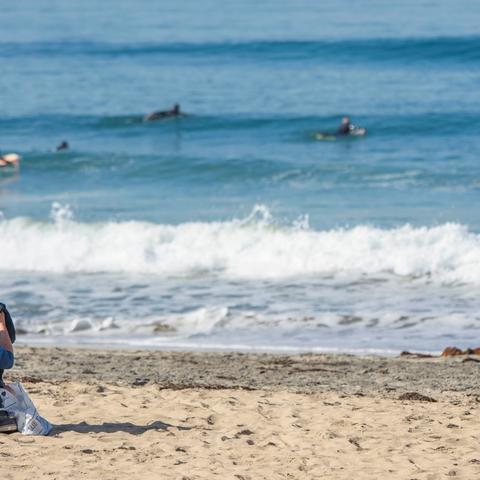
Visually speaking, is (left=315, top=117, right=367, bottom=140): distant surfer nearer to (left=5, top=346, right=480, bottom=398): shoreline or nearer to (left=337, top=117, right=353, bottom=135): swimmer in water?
(left=337, top=117, right=353, bottom=135): swimmer in water

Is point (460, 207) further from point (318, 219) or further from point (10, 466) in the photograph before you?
point (10, 466)

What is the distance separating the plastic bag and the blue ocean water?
594 centimetres

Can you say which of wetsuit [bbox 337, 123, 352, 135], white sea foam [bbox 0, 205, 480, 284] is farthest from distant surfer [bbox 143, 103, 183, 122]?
white sea foam [bbox 0, 205, 480, 284]

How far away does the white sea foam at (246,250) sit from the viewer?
65.1ft

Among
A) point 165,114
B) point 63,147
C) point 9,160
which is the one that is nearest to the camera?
point 9,160

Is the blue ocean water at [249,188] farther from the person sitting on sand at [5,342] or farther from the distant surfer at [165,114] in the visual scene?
the person sitting on sand at [5,342]

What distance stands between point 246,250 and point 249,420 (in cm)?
1079

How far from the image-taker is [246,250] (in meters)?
21.3

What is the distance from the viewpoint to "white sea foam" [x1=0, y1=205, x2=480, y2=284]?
65.1ft

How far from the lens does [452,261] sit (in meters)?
19.7

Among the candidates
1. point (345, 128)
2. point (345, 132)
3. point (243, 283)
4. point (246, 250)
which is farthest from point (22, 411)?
point (345, 132)

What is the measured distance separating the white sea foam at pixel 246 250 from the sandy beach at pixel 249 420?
617 cm

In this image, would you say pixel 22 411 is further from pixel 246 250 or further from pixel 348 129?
pixel 348 129

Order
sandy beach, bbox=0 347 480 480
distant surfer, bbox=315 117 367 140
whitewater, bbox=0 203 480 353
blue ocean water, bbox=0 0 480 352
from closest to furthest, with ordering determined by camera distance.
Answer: sandy beach, bbox=0 347 480 480, whitewater, bbox=0 203 480 353, blue ocean water, bbox=0 0 480 352, distant surfer, bbox=315 117 367 140
